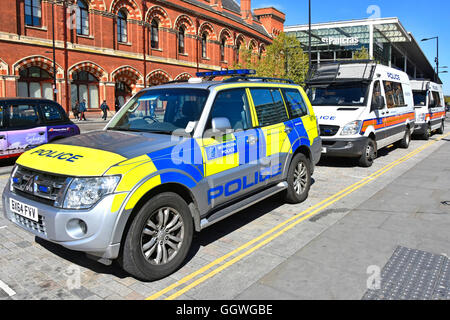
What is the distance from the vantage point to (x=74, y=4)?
1122 inches

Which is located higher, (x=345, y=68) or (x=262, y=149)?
(x=345, y=68)

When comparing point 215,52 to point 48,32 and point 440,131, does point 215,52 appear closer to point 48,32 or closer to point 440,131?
point 48,32

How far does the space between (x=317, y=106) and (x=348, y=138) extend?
1.33 meters

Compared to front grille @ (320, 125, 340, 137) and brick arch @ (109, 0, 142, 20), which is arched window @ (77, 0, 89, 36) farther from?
front grille @ (320, 125, 340, 137)

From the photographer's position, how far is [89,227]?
3209 mm

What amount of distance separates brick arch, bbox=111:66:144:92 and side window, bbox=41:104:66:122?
22.5 metres

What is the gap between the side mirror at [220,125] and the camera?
4.14 m

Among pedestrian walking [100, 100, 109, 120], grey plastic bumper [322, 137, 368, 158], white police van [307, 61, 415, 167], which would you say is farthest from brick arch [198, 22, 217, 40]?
grey plastic bumper [322, 137, 368, 158]

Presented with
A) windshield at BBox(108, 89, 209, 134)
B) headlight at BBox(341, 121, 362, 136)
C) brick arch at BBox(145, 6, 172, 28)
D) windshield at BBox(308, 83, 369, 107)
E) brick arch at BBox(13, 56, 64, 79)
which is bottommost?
headlight at BBox(341, 121, 362, 136)

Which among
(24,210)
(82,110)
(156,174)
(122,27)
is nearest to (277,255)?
(156,174)

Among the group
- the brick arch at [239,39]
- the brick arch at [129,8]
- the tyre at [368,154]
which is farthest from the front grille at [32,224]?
the brick arch at [239,39]

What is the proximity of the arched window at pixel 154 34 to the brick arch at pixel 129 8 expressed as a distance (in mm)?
2222

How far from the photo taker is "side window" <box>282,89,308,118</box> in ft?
19.9
